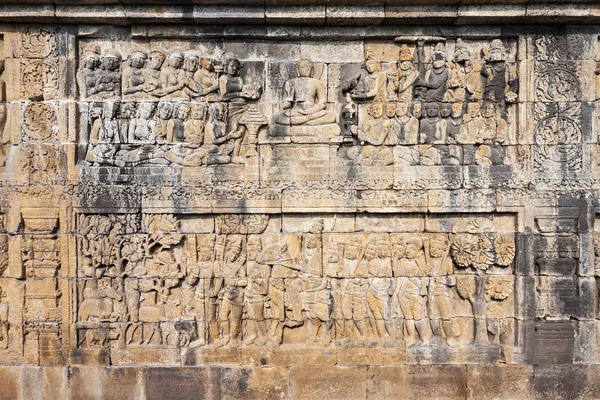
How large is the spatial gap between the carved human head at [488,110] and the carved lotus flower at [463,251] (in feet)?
5.45

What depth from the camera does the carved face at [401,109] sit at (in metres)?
6.85

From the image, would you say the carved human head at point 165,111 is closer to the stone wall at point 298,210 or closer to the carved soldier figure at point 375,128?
the stone wall at point 298,210

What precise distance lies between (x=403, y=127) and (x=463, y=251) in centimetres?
185

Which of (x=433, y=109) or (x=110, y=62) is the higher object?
(x=110, y=62)

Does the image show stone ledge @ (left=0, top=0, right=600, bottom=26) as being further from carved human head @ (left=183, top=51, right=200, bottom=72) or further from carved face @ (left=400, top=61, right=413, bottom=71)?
carved face @ (left=400, top=61, right=413, bottom=71)

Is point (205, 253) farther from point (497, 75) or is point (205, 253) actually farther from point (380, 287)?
point (497, 75)

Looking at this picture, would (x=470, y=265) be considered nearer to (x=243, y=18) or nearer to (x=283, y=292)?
(x=283, y=292)

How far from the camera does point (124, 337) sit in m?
6.83

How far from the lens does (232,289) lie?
22.5 feet

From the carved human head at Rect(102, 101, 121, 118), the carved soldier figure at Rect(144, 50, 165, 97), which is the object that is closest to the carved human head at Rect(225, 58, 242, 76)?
the carved soldier figure at Rect(144, 50, 165, 97)

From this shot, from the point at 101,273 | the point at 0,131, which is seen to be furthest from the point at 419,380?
the point at 0,131

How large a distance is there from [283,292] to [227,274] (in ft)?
2.60

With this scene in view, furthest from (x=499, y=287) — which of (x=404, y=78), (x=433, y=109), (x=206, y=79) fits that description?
(x=206, y=79)

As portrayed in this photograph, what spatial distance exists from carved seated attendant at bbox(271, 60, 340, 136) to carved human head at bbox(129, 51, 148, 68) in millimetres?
1896
